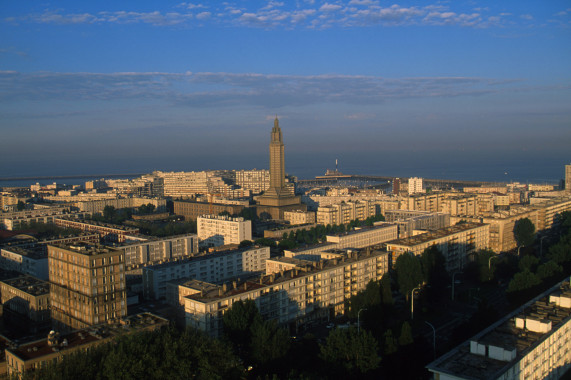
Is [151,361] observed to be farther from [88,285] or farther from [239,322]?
[88,285]

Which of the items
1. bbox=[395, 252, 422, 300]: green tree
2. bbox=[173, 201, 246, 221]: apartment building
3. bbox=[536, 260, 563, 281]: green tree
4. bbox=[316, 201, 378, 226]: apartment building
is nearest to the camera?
bbox=[536, 260, 563, 281]: green tree

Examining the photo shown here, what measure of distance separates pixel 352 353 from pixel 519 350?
118 inches

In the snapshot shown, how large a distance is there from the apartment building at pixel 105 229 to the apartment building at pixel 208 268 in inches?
311

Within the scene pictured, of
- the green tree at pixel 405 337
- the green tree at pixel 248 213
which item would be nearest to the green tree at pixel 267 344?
the green tree at pixel 405 337

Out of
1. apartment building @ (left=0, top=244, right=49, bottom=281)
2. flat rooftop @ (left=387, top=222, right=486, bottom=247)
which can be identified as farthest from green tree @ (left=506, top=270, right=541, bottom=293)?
apartment building @ (left=0, top=244, right=49, bottom=281)

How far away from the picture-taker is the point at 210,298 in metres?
11.8

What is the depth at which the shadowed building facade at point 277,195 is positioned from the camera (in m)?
36.0

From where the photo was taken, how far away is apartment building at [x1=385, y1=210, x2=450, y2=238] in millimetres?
25406

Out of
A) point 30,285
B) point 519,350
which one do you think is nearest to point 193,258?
point 30,285

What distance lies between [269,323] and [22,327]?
314 inches

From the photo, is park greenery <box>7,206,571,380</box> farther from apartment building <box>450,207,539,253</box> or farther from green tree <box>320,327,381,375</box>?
apartment building <box>450,207,539,253</box>

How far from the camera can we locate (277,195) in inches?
1441

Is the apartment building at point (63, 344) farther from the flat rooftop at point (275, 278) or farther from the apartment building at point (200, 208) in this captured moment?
the apartment building at point (200, 208)

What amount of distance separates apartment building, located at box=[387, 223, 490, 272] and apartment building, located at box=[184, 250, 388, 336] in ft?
6.32
